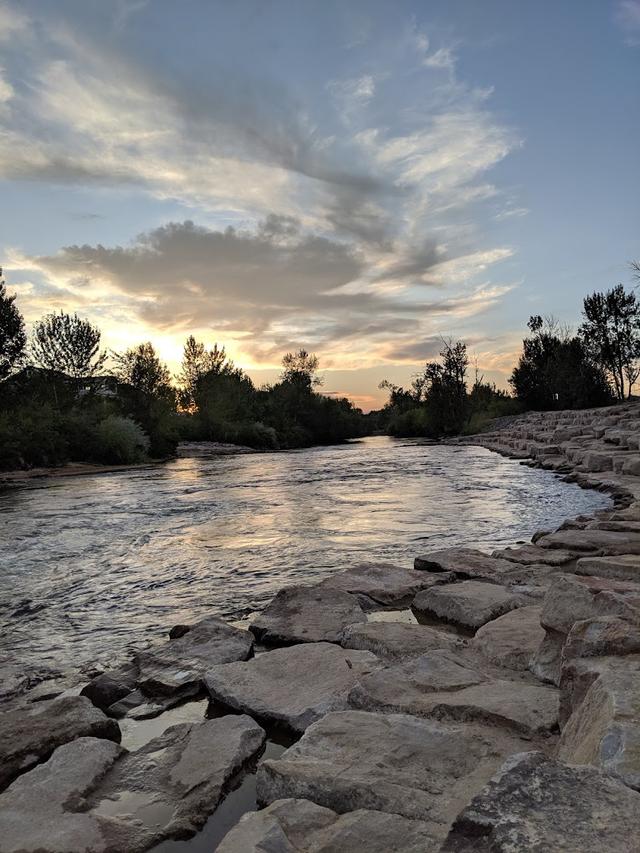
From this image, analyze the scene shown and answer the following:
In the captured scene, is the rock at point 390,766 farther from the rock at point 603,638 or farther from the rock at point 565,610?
the rock at point 565,610

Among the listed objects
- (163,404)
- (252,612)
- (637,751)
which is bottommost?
(252,612)

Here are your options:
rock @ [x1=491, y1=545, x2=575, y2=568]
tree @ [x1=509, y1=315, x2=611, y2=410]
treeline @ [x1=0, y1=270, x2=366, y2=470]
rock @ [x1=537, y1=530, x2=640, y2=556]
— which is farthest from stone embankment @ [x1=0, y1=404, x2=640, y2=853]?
tree @ [x1=509, y1=315, x2=611, y2=410]

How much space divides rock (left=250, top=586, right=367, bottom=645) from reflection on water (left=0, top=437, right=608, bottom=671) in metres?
0.53

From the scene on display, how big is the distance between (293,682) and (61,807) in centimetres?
111

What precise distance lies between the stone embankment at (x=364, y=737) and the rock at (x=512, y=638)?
0.01 metres

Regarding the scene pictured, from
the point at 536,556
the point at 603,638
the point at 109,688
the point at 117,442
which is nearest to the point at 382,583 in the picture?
the point at 536,556

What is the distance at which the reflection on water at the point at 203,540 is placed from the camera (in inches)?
162

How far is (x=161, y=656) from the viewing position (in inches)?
121

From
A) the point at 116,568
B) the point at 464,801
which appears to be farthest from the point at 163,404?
the point at 464,801

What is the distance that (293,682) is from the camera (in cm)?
272

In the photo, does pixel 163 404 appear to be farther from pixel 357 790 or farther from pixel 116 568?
pixel 357 790

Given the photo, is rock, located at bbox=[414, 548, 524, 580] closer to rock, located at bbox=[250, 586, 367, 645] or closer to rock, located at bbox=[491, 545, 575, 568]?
rock, located at bbox=[491, 545, 575, 568]

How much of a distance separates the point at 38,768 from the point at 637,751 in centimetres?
189

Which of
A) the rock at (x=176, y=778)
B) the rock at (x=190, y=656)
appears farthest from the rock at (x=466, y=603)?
the rock at (x=176, y=778)
